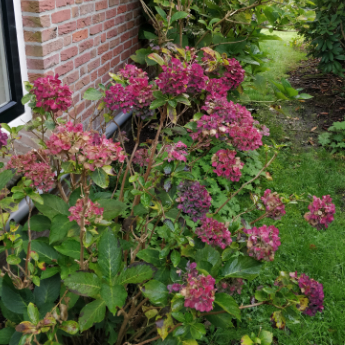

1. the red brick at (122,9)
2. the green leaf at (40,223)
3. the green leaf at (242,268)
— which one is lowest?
the green leaf at (40,223)

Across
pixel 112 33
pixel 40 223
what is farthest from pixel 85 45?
pixel 40 223

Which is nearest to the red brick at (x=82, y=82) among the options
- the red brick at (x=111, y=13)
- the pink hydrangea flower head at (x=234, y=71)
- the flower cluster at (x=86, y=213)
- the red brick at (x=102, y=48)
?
the red brick at (x=102, y=48)

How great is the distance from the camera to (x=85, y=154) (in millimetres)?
1083

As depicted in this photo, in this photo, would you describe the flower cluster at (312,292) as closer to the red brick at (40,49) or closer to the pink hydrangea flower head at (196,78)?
the pink hydrangea flower head at (196,78)

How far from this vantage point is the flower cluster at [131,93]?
1.52 meters

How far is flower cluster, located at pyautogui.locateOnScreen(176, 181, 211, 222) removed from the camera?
4.50ft

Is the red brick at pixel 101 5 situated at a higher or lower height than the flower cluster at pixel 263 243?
higher

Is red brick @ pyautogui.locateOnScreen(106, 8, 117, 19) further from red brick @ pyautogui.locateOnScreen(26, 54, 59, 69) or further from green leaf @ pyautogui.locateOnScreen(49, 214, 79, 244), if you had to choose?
green leaf @ pyautogui.locateOnScreen(49, 214, 79, 244)

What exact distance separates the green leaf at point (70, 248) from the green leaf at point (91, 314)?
0.24 metres

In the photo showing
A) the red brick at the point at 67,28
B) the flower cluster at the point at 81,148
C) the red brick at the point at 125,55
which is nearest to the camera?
the flower cluster at the point at 81,148

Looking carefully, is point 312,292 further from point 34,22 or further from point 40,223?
point 34,22

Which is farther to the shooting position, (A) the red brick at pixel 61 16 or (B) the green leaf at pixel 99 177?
(A) the red brick at pixel 61 16

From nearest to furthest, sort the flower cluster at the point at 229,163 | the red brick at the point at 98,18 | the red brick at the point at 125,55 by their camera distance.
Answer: the flower cluster at the point at 229,163 → the red brick at the point at 98,18 → the red brick at the point at 125,55

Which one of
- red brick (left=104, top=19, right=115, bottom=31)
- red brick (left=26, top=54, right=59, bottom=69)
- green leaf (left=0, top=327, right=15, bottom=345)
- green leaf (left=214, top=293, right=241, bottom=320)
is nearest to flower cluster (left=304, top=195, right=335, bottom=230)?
green leaf (left=214, top=293, right=241, bottom=320)
